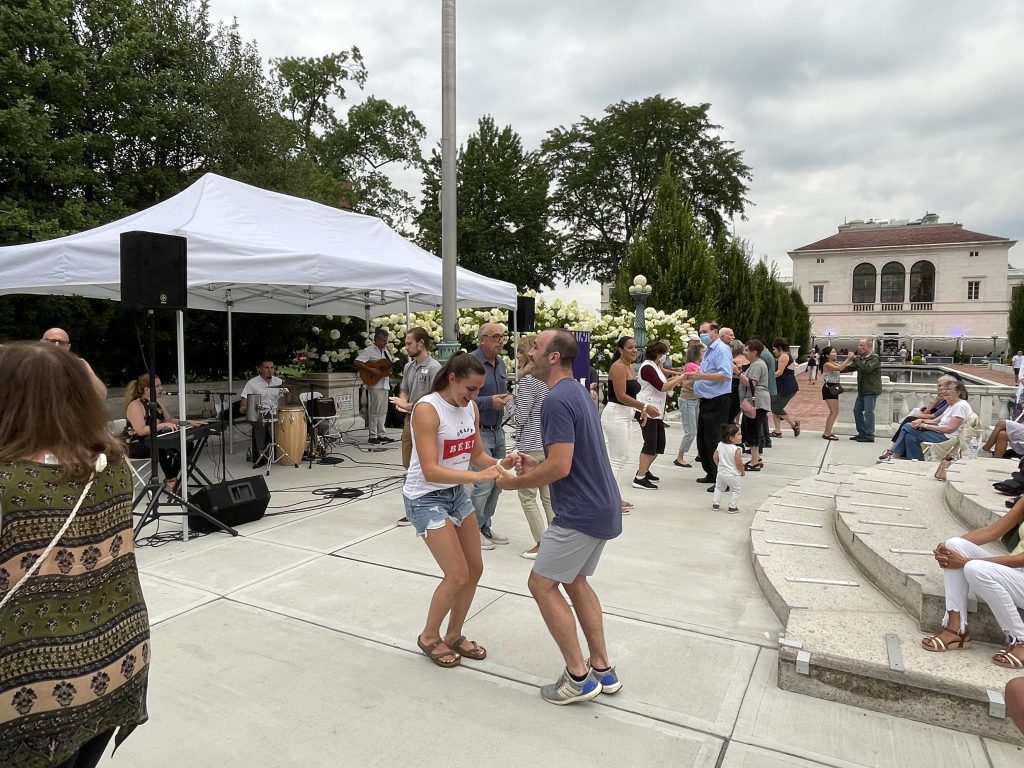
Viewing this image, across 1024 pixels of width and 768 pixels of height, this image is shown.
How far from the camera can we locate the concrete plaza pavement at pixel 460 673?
274 centimetres

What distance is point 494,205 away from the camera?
1321 inches

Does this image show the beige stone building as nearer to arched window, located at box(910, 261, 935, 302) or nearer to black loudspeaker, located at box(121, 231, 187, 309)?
arched window, located at box(910, 261, 935, 302)

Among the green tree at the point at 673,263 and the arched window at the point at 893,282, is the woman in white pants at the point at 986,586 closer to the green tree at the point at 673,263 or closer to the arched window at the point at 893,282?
the green tree at the point at 673,263

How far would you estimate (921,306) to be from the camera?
6353cm

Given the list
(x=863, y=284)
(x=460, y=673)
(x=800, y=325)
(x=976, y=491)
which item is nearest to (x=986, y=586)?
(x=976, y=491)

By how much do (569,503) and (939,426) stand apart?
6.97m

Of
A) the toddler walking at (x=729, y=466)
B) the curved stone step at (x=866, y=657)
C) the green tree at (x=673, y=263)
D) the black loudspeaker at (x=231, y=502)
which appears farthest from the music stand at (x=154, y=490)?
the green tree at (x=673, y=263)

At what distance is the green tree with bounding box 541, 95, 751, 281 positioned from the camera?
3688 centimetres

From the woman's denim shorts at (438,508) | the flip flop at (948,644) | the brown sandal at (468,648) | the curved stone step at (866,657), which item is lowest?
the brown sandal at (468,648)

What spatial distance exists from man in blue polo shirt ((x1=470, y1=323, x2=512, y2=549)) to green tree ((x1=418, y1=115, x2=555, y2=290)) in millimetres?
27831

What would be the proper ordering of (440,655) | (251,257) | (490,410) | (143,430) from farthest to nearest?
(143,430) < (251,257) < (490,410) < (440,655)

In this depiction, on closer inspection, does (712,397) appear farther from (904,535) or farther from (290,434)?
(290,434)

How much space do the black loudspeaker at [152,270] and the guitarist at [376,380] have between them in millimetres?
5103

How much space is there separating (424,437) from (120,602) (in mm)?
1591
